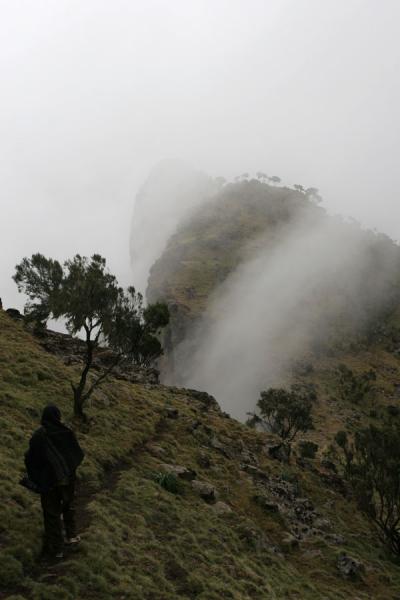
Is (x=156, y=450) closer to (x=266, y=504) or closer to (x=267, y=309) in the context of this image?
(x=266, y=504)

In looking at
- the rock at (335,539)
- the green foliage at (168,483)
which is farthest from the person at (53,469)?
the rock at (335,539)

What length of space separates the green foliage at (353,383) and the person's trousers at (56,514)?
112m

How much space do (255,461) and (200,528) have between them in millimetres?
19273

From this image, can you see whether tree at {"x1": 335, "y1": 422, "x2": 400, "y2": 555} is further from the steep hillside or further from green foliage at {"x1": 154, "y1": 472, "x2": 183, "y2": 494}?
green foliage at {"x1": 154, "y1": 472, "x2": 183, "y2": 494}

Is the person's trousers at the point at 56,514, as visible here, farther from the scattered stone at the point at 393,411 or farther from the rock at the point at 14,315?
the scattered stone at the point at 393,411

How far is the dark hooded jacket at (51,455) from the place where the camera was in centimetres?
1060

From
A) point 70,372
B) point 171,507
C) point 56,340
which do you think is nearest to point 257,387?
point 56,340

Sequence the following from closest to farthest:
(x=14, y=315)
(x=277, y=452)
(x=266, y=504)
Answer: (x=266, y=504) → (x=277, y=452) → (x=14, y=315)

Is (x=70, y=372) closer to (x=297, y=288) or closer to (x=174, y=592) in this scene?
(x=174, y=592)

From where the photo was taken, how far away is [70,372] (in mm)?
36656

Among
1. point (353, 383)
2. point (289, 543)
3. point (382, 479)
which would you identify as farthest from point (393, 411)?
point (289, 543)

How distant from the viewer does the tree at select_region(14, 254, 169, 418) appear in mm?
26641

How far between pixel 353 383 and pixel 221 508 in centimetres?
10599

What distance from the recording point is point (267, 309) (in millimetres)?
164625
